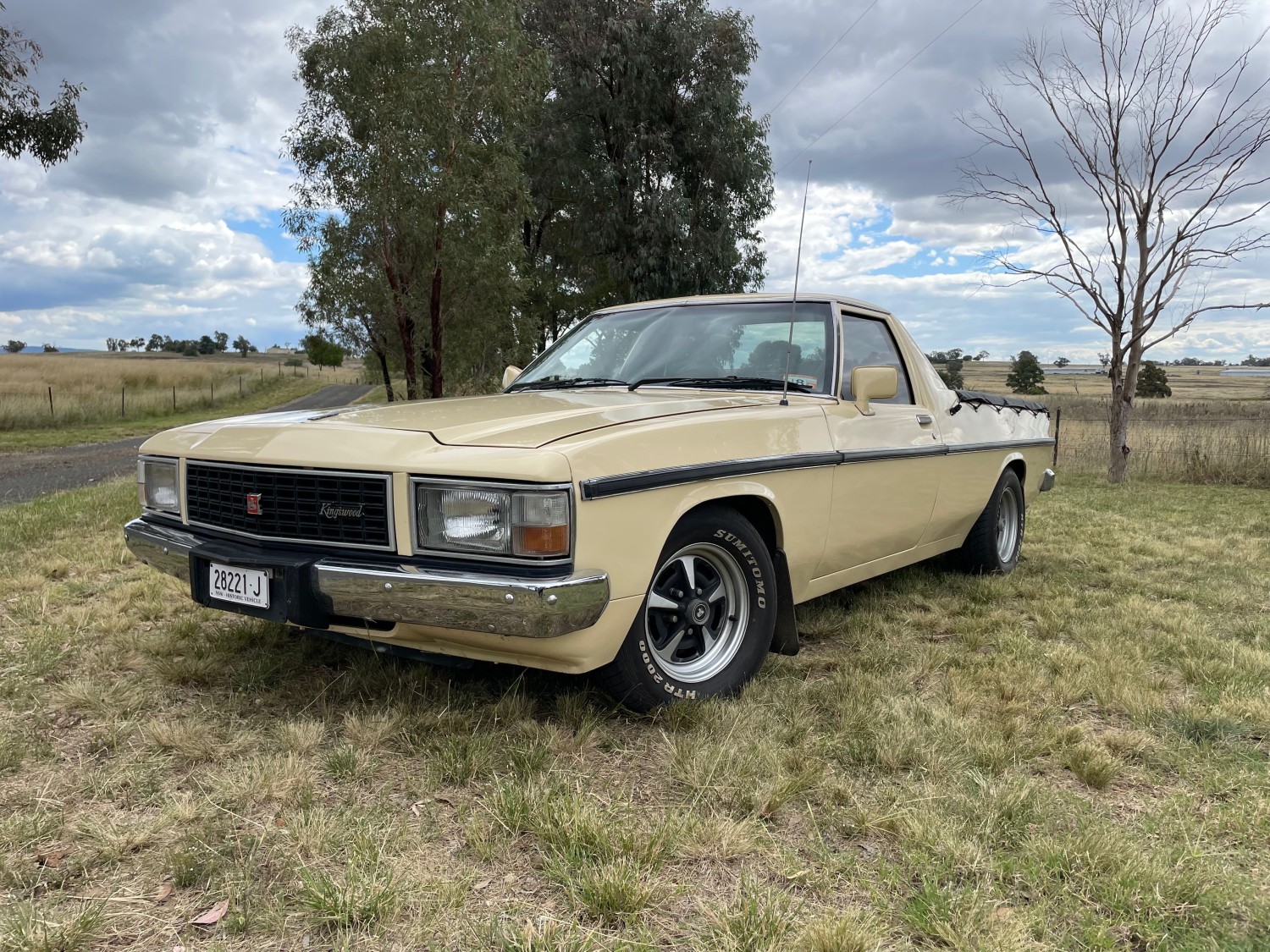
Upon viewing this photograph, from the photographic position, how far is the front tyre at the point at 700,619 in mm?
2777

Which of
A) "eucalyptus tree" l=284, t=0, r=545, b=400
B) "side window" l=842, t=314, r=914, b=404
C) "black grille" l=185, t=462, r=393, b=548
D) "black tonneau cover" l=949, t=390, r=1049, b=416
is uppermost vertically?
"eucalyptus tree" l=284, t=0, r=545, b=400

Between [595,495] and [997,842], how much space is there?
53.7 inches

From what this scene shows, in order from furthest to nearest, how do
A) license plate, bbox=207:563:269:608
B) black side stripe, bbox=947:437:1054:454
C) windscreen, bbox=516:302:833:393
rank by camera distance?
black side stripe, bbox=947:437:1054:454
windscreen, bbox=516:302:833:393
license plate, bbox=207:563:269:608

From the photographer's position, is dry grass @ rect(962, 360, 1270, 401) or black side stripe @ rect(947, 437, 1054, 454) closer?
black side stripe @ rect(947, 437, 1054, 454)

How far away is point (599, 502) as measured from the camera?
2.47m

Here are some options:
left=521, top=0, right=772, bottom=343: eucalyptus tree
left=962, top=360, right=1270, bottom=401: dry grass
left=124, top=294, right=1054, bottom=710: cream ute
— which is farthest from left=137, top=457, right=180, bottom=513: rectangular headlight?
left=962, top=360, right=1270, bottom=401: dry grass

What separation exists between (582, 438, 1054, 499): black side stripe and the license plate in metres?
1.11

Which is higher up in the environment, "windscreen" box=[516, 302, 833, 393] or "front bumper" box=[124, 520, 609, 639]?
"windscreen" box=[516, 302, 833, 393]

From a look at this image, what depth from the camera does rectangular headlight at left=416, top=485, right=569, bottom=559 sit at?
2.39 meters

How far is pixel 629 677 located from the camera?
275cm

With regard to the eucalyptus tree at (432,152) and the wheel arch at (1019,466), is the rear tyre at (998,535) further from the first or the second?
the eucalyptus tree at (432,152)

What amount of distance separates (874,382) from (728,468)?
1.01 m

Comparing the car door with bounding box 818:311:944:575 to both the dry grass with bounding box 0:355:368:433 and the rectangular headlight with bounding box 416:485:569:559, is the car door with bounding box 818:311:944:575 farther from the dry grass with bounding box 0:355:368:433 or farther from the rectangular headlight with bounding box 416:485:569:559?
the dry grass with bounding box 0:355:368:433

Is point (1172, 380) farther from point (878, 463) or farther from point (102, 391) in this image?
point (878, 463)
